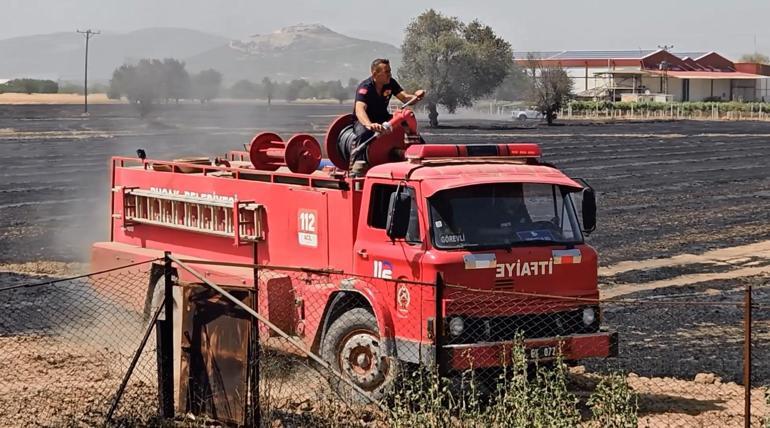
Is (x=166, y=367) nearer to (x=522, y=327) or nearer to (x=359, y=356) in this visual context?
(x=359, y=356)

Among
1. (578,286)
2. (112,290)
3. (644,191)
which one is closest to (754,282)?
(578,286)

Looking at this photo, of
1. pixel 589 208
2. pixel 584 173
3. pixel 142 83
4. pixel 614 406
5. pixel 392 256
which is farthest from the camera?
pixel 142 83

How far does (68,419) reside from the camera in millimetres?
9188

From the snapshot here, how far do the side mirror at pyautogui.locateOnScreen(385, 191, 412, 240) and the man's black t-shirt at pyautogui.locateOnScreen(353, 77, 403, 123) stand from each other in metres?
1.95

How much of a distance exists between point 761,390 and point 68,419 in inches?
251

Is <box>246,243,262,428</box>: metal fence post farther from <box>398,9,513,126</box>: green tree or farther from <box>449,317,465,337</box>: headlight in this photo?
<box>398,9,513,126</box>: green tree

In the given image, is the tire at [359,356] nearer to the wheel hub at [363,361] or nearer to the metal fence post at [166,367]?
the wheel hub at [363,361]

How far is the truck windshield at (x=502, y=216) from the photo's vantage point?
982 cm

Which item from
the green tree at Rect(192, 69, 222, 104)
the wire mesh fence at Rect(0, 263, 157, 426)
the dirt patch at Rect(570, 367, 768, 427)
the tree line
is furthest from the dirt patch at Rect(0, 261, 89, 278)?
the tree line

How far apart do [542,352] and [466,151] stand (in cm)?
208

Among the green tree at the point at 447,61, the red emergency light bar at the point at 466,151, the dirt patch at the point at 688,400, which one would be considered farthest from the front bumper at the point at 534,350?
the green tree at the point at 447,61

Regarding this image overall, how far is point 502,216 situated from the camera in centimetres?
1004

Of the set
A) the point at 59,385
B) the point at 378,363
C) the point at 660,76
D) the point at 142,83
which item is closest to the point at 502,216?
the point at 378,363

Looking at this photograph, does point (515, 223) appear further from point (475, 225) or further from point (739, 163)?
point (739, 163)
